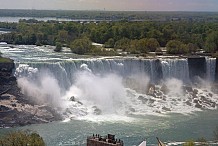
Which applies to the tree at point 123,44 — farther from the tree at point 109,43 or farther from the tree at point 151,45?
the tree at point 151,45

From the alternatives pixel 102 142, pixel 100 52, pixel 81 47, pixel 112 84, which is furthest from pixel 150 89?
pixel 102 142

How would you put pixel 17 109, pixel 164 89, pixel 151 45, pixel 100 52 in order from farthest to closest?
pixel 151 45 → pixel 100 52 → pixel 164 89 → pixel 17 109

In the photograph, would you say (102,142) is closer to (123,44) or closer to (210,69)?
(210,69)

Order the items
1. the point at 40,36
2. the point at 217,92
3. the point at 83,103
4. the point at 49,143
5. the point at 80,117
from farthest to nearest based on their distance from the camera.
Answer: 1. the point at 40,36
2. the point at 217,92
3. the point at 83,103
4. the point at 80,117
5. the point at 49,143

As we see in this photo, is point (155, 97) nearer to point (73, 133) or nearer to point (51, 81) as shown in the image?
point (51, 81)

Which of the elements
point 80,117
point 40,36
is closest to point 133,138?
point 80,117

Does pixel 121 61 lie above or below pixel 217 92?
above

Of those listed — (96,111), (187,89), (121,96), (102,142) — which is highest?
(102,142)
